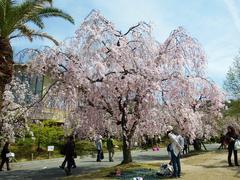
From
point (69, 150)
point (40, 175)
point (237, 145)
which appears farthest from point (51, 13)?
point (237, 145)

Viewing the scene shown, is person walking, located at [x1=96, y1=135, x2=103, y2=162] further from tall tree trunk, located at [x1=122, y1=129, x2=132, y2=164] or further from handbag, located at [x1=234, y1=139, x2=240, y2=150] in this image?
handbag, located at [x1=234, y1=139, x2=240, y2=150]

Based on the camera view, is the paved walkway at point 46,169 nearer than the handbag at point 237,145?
No

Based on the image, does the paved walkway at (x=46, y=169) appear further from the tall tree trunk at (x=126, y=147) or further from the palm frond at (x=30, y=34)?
the palm frond at (x=30, y=34)

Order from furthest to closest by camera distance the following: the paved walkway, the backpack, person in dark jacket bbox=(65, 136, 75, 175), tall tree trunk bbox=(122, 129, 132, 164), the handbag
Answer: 1. tall tree trunk bbox=(122, 129, 132, 164)
2. the paved walkway
3. person in dark jacket bbox=(65, 136, 75, 175)
4. the handbag
5. the backpack

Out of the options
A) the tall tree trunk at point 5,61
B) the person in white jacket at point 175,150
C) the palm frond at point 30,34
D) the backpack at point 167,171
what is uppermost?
the palm frond at point 30,34

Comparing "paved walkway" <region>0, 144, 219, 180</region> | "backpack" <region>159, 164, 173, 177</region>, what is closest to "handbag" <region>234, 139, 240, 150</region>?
"backpack" <region>159, 164, 173, 177</region>

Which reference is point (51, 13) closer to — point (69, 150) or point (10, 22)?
point (10, 22)

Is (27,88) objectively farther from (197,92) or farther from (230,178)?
(230,178)

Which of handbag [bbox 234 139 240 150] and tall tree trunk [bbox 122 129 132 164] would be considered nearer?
handbag [bbox 234 139 240 150]

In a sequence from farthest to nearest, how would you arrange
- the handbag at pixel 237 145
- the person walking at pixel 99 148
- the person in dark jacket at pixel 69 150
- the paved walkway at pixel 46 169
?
the person walking at pixel 99 148 → the paved walkway at pixel 46 169 → the person in dark jacket at pixel 69 150 → the handbag at pixel 237 145

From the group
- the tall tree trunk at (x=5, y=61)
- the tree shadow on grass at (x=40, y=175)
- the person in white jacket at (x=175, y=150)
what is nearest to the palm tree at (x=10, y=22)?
the tall tree trunk at (x=5, y=61)

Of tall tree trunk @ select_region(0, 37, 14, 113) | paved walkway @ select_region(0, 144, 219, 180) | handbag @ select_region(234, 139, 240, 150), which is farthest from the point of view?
paved walkway @ select_region(0, 144, 219, 180)

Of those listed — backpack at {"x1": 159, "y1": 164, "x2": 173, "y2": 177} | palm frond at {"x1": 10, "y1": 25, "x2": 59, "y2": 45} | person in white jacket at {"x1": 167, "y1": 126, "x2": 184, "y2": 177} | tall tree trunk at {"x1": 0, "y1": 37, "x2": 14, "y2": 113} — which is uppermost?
palm frond at {"x1": 10, "y1": 25, "x2": 59, "y2": 45}

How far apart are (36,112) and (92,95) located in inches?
158
